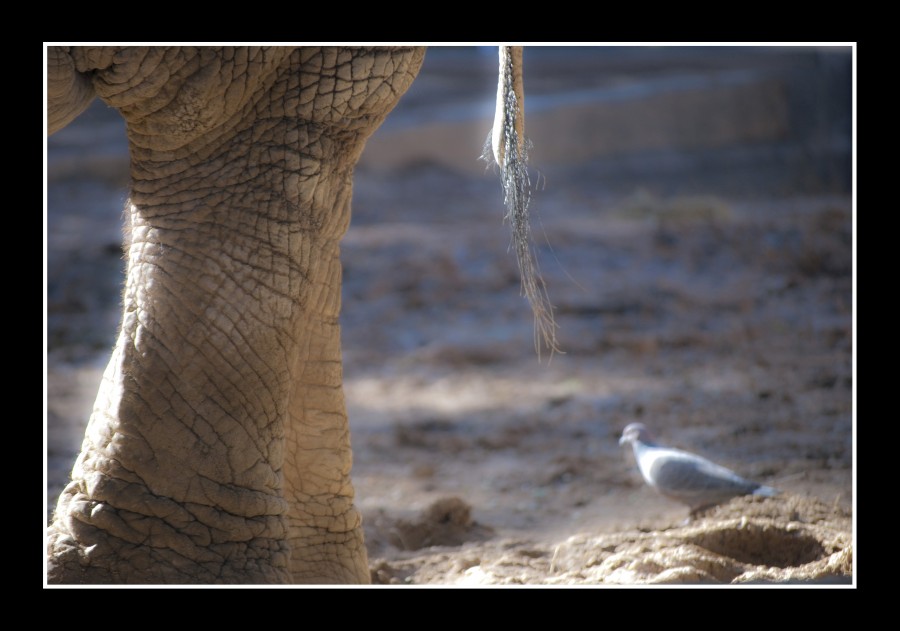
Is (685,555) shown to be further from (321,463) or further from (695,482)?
(321,463)

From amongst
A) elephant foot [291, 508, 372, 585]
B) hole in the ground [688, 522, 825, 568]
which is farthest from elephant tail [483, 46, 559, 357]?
hole in the ground [688, 522, 825, 568]

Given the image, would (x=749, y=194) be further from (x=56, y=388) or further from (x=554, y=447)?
(x=56, y=388)

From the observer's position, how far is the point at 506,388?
5.93m

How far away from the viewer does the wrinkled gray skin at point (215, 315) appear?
2572 millimetres

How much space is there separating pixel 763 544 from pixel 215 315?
1960mm

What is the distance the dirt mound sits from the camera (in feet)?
10.6

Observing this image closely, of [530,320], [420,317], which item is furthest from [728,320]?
[420,317]

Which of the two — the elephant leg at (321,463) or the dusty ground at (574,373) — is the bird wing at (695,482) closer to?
the dusty ground at (574,373)

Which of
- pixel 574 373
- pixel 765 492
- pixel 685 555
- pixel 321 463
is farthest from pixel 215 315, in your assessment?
pixel 574 373

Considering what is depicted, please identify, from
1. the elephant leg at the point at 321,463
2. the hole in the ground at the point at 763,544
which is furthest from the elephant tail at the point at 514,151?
the hole in the ground at the point at 763,544

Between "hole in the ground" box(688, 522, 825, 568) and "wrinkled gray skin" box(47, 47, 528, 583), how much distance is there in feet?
5.04

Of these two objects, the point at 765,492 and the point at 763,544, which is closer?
the point at 763,544

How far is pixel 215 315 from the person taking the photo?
102 inches

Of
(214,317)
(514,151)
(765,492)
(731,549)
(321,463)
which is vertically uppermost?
(514,151)
